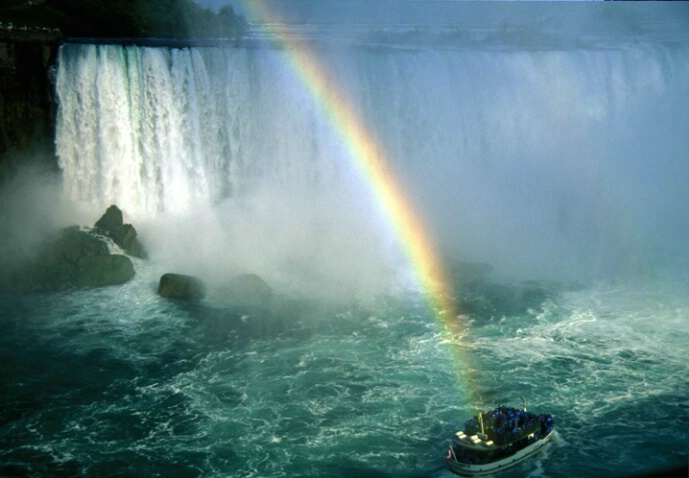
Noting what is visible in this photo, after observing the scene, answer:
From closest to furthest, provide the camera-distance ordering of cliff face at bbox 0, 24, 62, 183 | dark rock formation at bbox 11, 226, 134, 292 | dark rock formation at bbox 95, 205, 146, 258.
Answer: dark rock formation at bbox 11, 226, 134, 292, dark rock formation at bbox 95, 205, 146, 258, cliff face at bbox 0, 24, 62, 183

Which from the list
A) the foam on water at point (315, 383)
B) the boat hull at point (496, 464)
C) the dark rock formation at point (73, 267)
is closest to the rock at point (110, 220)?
the dark rock formation at point (73, 267)

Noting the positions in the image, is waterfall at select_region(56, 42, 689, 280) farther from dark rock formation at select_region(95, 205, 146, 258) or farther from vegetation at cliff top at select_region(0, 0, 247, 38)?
vegetation at cliff top at select_region(0, 0, 247, 38)

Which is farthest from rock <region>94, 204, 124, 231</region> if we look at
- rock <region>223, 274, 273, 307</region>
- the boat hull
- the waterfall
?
the boat hull

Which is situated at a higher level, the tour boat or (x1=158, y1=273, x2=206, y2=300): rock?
(x1=158, y1=273, x2=206, y2=300): rock

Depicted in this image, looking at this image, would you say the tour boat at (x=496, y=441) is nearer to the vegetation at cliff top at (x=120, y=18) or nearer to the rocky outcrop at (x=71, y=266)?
the rocky outcrop at (x=71, y=266)

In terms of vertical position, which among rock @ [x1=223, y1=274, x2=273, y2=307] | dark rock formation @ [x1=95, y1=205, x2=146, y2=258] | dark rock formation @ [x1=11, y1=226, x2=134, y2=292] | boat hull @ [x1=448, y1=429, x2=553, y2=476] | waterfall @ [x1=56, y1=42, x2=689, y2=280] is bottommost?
boat hull @ [x1=448, y1=429, x2=553, y2=476]

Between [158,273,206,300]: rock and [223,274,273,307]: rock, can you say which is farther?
[223,274,273,307]: rock

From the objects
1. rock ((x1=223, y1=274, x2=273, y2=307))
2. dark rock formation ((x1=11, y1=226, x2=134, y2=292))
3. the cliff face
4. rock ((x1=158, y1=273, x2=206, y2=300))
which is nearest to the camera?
rock ((x1=158, y1=273, x2=206, y2=300))
